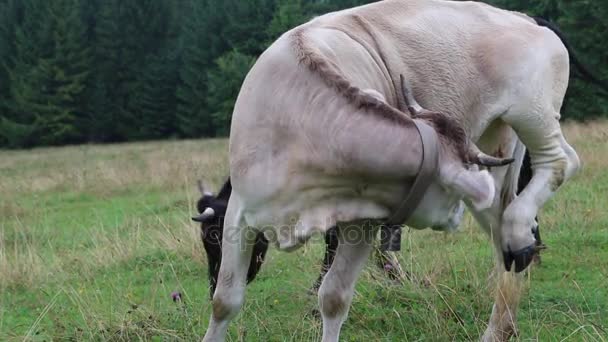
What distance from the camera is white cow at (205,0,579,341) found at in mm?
2670

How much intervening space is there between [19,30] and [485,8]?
163 feet

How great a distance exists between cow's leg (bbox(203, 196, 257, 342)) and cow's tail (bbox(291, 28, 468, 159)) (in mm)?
780

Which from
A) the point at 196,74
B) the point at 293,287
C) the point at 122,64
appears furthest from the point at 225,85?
the point at 293,287

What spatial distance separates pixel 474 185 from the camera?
249 centimetres

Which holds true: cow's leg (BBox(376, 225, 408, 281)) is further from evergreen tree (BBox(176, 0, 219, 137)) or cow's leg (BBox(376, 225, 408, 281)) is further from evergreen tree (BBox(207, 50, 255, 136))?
evergreen tree (BBox(176, 0, 219, 137))

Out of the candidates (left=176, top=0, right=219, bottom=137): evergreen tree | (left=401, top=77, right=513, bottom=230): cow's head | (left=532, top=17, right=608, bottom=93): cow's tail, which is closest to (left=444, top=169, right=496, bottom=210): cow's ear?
(left=401, top=77, right=513, bottom=230): cow's head

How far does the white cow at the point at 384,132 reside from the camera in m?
2.67

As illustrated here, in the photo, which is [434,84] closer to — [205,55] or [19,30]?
[205,55]

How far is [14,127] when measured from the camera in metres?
45.3

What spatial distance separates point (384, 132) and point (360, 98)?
0.21 m

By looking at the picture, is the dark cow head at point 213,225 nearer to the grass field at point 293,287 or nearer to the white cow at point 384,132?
the grass field at point 293,287

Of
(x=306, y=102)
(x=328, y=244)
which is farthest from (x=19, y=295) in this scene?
(x=306, y=102)

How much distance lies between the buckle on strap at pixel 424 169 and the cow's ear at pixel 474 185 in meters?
0.07

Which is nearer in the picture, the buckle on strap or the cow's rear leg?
the buckle on strap
